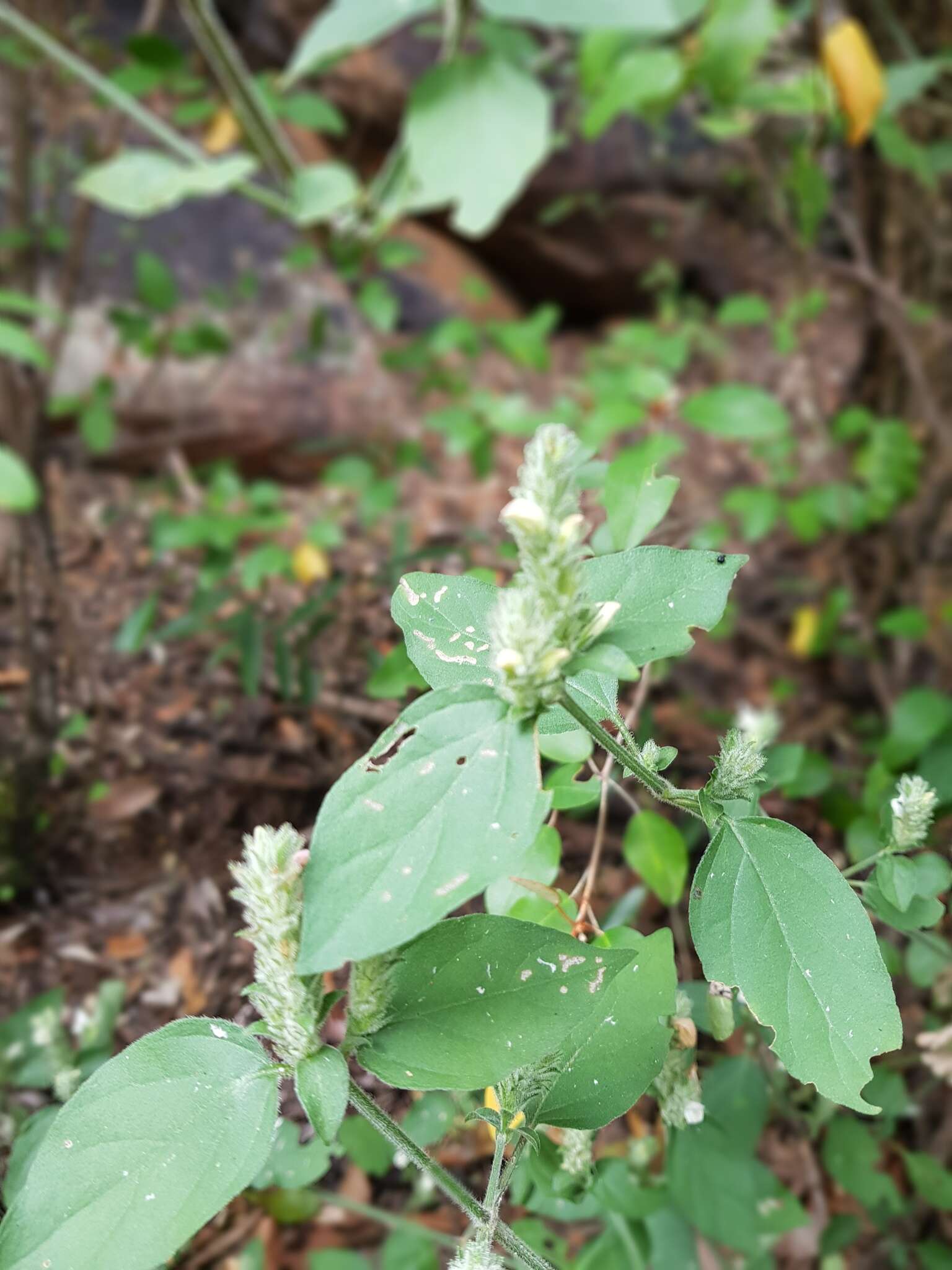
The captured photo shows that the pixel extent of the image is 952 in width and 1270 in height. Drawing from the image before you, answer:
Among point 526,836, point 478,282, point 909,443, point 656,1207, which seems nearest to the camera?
point 526,836

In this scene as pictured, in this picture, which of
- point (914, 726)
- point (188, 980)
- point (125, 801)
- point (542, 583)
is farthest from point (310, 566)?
point (542, 583)

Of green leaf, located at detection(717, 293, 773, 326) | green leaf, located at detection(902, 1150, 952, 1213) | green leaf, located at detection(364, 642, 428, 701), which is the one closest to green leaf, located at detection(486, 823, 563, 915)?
green leaf, located at detection(364, 642, 428, 701)

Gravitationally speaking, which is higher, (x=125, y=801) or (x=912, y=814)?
(x=912, y=814)

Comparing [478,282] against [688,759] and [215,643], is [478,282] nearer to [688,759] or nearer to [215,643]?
[215,643]

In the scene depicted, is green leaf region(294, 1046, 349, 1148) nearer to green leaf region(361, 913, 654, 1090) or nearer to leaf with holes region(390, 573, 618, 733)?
green leaf region(361, 913, 654, 1090)

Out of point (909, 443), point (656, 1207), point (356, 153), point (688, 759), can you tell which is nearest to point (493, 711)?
point (656, 1207)

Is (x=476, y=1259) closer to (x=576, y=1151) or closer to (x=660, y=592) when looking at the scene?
(x=576, y=1151)

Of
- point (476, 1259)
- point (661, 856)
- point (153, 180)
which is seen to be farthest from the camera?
point (153, 180)
